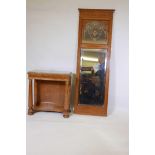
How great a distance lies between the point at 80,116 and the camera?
14.0ft

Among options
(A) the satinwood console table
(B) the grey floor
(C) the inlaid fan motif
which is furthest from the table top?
(C) the inlaid fan motif

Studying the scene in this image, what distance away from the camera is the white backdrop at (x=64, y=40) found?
4.56m

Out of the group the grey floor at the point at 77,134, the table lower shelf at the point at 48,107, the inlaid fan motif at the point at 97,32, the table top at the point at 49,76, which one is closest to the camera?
the grey floor at the point at 77,134

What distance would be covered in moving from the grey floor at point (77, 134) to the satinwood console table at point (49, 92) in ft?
0.44

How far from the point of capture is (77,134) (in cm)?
332

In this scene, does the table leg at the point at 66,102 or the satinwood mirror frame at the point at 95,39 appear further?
the satinwood mirror frame at the point at 95,39

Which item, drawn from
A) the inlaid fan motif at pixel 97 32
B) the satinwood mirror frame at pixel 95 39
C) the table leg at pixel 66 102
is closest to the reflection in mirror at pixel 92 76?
the satinwood mirror frame at pixel 95 39

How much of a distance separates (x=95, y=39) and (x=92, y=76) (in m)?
0.71

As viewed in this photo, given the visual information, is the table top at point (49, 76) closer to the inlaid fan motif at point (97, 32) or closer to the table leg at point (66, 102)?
the table leg at point (66, 102)
